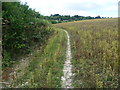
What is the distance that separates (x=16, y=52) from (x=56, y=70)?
4.26m

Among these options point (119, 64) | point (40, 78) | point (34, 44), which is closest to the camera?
point (40, 78)

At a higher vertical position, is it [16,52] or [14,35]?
[14,35]

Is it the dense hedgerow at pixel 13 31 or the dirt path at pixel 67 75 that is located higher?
the dense hedgerow at pixel 13 31

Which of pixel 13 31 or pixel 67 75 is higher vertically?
pixel 13 31

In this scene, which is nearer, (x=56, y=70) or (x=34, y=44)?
(x=56, y=70)

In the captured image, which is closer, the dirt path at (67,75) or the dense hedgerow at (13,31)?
the dirt path at (67,75)

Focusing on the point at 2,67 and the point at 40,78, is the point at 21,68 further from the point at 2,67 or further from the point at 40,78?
the point at 40,78

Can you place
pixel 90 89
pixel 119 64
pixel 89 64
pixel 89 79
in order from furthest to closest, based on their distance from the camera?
pixel 89 64 → pixel 119 64 → pixel 89 79 → pixel 90 89

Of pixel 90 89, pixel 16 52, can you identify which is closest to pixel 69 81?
pixel 90 89

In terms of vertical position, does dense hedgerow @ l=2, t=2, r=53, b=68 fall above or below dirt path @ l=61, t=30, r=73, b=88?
above

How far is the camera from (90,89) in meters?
5.63

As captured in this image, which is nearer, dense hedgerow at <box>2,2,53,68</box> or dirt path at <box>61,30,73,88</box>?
dirt path at <box>61,30,73,88</box>

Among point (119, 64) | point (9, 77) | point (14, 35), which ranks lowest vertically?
point (9, 77)

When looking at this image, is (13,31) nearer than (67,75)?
No
